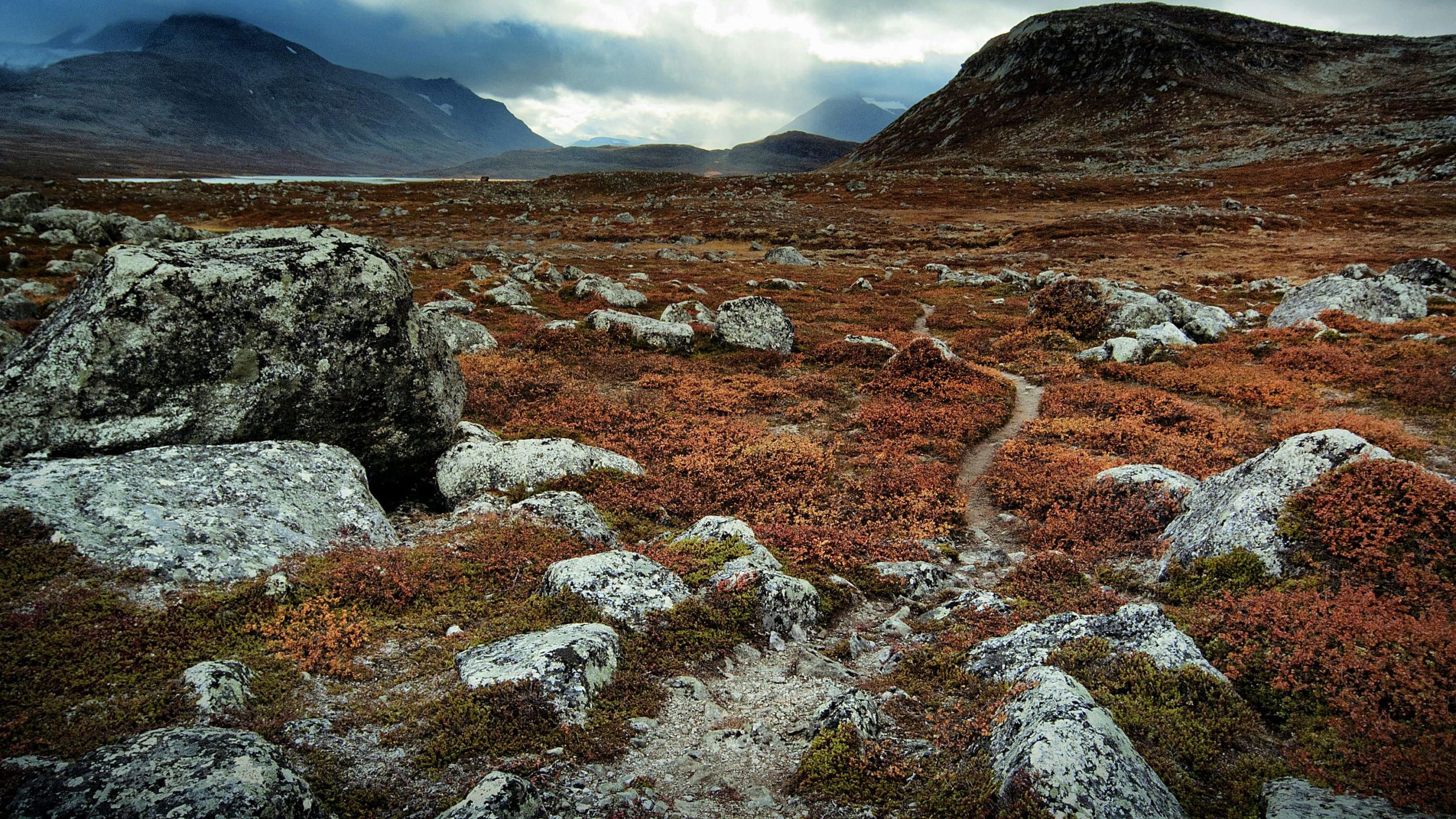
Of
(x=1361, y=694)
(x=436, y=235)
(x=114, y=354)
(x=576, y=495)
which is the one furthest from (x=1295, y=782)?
(x=436, y=235)

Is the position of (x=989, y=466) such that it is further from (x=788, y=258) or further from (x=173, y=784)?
(x=788, y=258)

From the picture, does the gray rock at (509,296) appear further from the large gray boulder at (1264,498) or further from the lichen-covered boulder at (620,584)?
the large gray boulder at (1264,498)

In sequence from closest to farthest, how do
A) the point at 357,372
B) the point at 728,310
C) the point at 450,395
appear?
the point at 357,372, the point at 450,395, the point at 728,310

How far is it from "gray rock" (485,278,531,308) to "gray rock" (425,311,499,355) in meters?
8.92

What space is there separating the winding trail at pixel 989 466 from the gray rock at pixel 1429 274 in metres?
26.1

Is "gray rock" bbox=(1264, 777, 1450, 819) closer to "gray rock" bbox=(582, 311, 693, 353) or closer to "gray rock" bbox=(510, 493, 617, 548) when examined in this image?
A: "gray rock" bbox=(510, 493, 617, 548)

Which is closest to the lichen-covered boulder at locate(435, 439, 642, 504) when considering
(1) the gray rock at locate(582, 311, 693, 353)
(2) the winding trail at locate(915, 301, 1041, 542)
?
(2) the winding trail at locate(915, 301, 1041, 542)

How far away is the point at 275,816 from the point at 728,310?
25.3 m

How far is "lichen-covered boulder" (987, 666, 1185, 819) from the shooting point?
5.17 metres

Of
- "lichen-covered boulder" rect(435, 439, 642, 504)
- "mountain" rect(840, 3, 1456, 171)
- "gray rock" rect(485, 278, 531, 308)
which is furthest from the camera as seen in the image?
"mountain" rect(840, 3, 1456, 171)

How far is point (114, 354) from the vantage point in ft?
33.2

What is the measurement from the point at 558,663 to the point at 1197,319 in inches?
1373

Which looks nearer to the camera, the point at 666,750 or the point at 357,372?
the point at 666,750

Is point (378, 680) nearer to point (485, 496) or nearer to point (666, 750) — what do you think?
point (666, 750)
